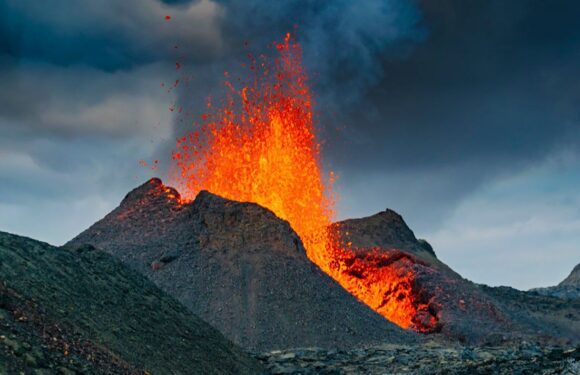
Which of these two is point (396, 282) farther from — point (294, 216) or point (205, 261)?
point (205, 261)

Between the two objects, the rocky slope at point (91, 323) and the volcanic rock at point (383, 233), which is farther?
the volcanic rock at point (383, 233)

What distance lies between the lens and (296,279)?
1186 inches

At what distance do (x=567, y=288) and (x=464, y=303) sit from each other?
41.5m

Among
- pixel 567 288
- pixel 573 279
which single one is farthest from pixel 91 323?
pixel 573 279

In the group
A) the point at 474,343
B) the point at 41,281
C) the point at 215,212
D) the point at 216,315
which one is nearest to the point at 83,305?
the point at 41,281

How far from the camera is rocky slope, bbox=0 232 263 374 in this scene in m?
11.4

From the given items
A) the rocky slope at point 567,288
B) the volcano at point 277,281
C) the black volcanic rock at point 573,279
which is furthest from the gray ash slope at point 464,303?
the black volcanic rock at point 573,279

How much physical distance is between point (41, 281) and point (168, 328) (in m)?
3.85

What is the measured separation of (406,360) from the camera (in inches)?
836

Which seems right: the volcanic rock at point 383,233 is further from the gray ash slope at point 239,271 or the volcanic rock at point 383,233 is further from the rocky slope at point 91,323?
the rocky slope at point 91,323

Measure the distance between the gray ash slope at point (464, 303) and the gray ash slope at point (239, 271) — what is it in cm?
754

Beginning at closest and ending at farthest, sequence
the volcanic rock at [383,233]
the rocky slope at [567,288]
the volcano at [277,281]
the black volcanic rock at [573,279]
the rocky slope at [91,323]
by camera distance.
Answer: the rocky slope at [91,323] → the volcano at [277,281] → the volcanic rock at [383,233] → the rocky slope at [567,288] → the black volcanic rock at [573,279]

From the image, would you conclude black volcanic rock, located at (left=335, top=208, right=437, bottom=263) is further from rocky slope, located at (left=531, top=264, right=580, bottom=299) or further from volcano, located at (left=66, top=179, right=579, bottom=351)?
rocky slope, located at (left=531, top=264, right=580, bottom=299)

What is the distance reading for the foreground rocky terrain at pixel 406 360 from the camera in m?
17.6
